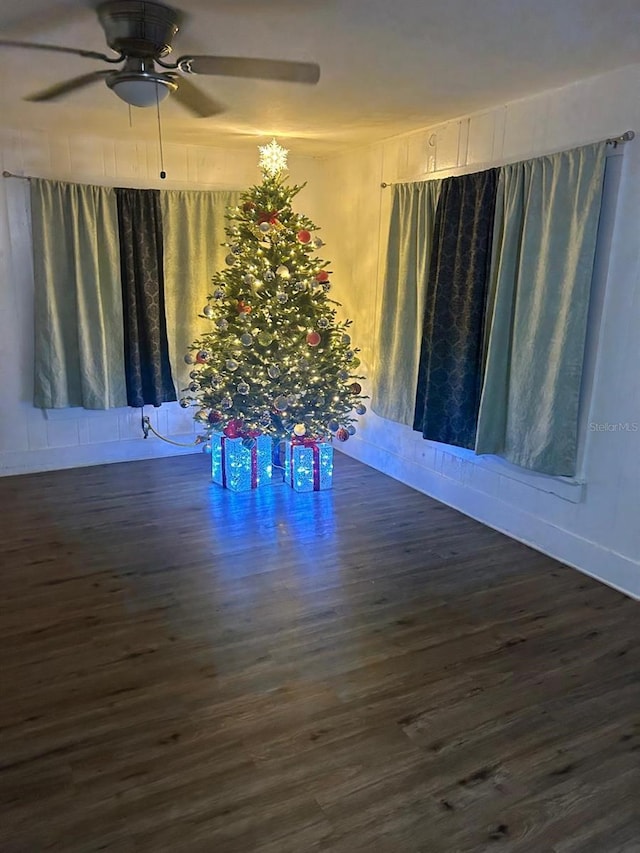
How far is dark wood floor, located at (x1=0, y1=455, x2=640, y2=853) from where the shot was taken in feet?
5.87

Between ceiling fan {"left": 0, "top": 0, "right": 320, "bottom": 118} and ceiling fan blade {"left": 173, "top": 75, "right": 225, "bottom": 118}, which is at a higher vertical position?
ceiling fan blade {"left": 173, "top": 75, "right": 225, "bottom": 118}

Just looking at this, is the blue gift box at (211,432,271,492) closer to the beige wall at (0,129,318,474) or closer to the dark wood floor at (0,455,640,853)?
the dark wood floor at (0,455,640,853)

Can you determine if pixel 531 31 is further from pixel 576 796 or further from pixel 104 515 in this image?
pixel 104 515

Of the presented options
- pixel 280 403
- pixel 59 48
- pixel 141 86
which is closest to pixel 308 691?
pixel 280 403

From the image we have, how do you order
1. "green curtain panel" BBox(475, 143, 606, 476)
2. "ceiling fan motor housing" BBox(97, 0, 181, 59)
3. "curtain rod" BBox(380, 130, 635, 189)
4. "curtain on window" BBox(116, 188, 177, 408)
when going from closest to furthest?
1. "ceiling fan motor housing" BBox(97, 0, 181, 59)
2. "curtain rod" BBox(380, 130, 635, 189)
3. "green curtain panel" BBox(475, 143, 606, 476)
4. "curtain on window" BBox(116, 188, 177, 408)

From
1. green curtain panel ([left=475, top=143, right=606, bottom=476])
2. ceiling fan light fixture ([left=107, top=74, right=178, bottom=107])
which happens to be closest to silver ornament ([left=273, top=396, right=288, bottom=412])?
green curtain panel ([left=475, top=143, right=606, bottom=476])

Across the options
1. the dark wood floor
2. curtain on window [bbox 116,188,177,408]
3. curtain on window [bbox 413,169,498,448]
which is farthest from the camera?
curtain on window [bbox 116,188,177,408]

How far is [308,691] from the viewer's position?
Answer: 2.34 meters

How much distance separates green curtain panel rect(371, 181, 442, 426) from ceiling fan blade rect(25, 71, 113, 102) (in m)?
2.07

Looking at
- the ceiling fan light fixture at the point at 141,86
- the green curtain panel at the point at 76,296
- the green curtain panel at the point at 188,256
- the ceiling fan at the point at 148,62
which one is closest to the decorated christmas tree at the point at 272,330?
the green curtain panel at the point at 188,256

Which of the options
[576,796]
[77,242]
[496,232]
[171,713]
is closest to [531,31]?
[496,232]

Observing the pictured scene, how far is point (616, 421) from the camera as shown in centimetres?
308

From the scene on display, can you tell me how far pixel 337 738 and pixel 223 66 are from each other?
275cm

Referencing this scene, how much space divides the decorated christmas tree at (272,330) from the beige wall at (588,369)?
0.82 metres
